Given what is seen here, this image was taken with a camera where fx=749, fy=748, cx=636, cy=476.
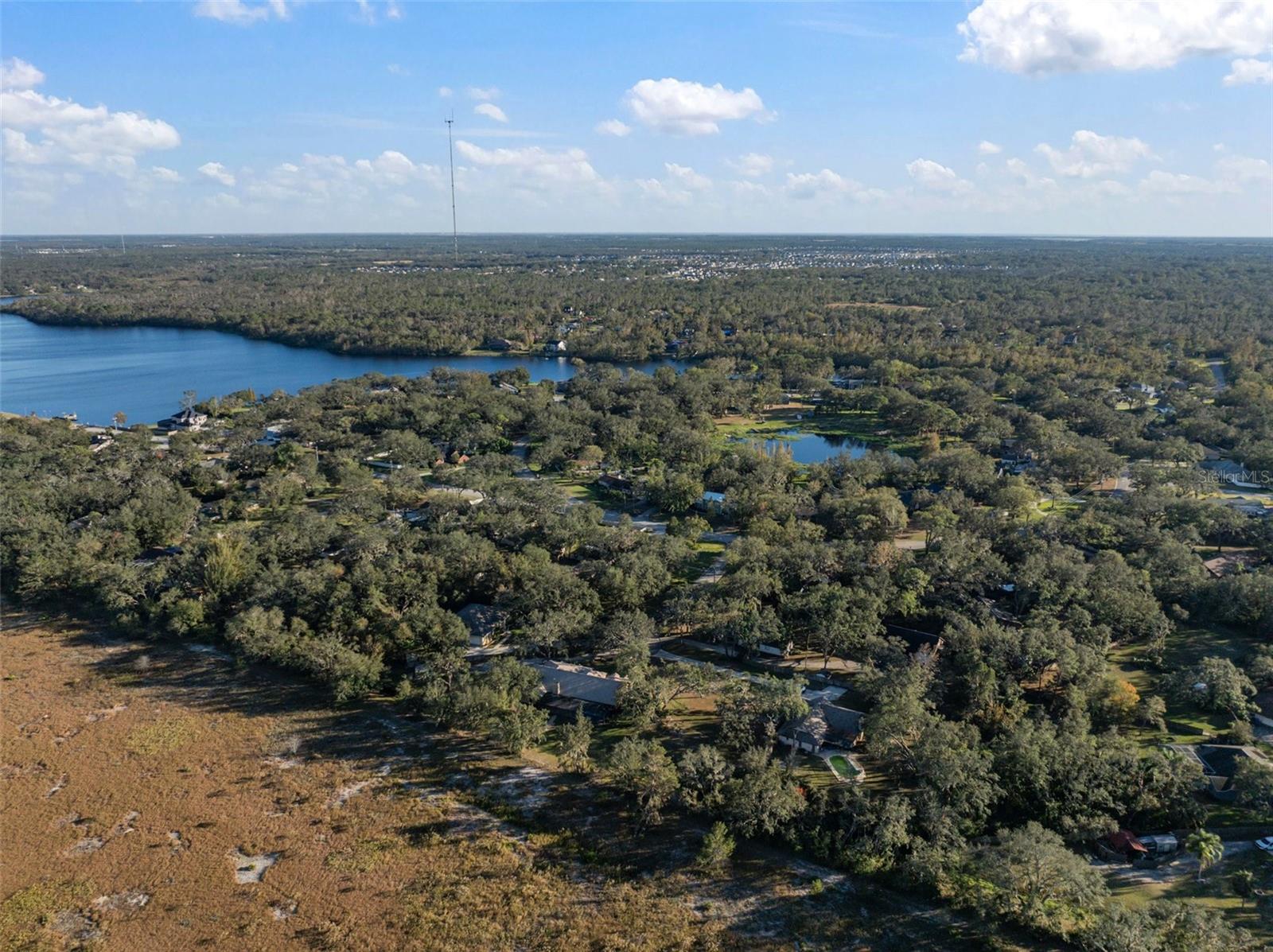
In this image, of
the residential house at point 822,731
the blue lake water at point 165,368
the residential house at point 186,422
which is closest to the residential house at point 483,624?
the residential house at point 822,731

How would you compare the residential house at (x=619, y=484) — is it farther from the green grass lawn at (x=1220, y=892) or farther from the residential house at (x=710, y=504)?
the green grass lawn at (x=1220, y=892)

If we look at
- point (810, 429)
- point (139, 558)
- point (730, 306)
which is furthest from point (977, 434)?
point (730, 306)

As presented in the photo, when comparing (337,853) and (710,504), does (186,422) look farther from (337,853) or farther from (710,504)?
(337,853)

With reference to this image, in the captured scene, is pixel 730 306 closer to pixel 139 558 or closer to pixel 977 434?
pixel 977 434

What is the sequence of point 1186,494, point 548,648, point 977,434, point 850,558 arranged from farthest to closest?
point 977,434, point 1186,494, point 850,558, point 548,648

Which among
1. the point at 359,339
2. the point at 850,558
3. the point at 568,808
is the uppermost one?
the point at 359,339

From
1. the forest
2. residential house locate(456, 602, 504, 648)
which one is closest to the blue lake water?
the forest

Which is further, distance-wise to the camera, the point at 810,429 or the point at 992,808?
the point at 810,429
